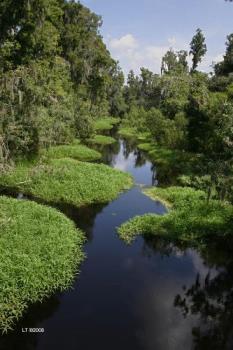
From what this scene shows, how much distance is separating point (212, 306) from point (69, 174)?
53.5ft

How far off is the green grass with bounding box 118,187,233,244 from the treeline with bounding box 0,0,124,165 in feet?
27.6

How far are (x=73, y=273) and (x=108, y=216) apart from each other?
28.0 ft

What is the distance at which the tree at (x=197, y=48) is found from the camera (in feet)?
263

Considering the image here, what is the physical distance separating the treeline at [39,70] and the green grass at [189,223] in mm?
8419

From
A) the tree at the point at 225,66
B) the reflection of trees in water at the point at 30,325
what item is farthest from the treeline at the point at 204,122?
the reflection of trees in water at the point at 30,325

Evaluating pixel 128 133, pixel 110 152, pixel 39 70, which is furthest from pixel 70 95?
pixel 128 133

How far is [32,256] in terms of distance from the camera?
661 inches

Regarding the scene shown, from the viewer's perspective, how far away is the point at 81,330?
13953mm

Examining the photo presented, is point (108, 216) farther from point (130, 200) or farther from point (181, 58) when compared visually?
point (181, 58)

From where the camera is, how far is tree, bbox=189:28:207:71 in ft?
263

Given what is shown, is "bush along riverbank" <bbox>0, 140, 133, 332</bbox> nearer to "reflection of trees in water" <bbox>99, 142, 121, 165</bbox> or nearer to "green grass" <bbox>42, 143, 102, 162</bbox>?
"green grass" <bbox>42, 143, 102, 162</bbox>

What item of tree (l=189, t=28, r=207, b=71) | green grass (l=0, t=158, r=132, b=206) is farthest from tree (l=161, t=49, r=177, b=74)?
green grass (l=0, t=158, r=132, b=206)

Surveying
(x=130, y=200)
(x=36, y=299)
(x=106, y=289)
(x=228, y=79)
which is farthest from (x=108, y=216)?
(x=228, y=79)

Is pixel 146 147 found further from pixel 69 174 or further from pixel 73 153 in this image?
pixel 69 174
